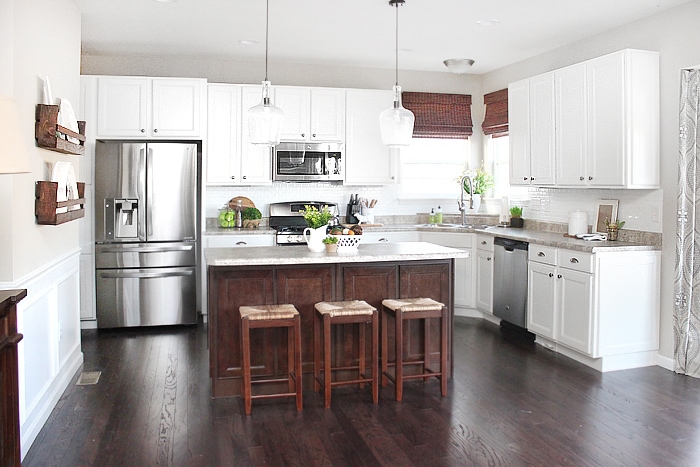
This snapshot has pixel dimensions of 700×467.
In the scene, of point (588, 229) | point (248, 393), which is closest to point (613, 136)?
point (588, 229)

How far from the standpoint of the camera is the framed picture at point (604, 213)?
207 inches

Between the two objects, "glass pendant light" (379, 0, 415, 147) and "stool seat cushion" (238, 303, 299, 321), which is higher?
"glass pendant light" (379, 0, 415, 147)

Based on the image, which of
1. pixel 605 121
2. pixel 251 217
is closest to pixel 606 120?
pixel 605 121

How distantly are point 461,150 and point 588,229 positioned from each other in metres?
2.26

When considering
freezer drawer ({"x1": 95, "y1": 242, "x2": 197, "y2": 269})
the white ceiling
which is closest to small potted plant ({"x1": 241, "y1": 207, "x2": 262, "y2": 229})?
freezer drawer ({"x1": 95, "y1": 242, "x2": 197, "y2": 269})

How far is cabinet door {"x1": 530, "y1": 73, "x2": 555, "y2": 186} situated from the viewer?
18.1 ft

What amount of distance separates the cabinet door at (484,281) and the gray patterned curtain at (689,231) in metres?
1.86

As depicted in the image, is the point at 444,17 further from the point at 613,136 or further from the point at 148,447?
the point at 148,447

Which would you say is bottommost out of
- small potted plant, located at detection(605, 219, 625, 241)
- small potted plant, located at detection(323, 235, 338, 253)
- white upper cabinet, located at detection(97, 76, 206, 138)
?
small potted plant, located at detection(323, 235, 338, 253)

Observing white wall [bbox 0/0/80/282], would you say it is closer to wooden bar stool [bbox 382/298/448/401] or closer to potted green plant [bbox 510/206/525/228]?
wooden bar stool [bbox 382/298/448/401]

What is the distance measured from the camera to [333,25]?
5.35m

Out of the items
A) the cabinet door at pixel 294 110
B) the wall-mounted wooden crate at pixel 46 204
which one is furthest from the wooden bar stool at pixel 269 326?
the cabinet door at pixel 294 110

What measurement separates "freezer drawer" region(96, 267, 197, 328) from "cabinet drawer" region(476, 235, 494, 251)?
2.73 metres

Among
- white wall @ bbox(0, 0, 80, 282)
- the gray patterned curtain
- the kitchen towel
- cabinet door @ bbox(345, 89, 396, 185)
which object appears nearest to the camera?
white wall @ bbox(0, 0, 80, 282)
